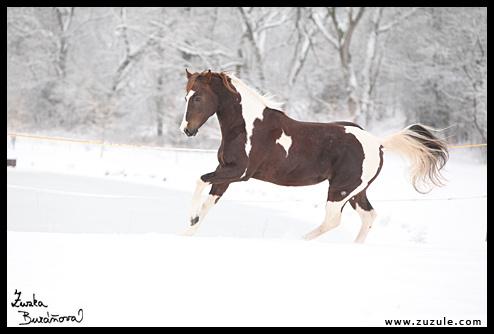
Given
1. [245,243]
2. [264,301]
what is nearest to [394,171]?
[245,243]

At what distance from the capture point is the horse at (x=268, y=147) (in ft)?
15.3

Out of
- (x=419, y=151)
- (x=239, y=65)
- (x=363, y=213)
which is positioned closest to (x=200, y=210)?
(x=363, y=213)

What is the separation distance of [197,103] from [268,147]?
765 millimetres

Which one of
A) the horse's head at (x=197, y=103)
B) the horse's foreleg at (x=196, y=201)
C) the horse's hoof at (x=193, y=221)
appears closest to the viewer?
the horse's foreleg at (x=196, y=201)

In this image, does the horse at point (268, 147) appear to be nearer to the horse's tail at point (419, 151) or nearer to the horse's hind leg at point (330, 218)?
the horse's hind leg at point (330, 218)

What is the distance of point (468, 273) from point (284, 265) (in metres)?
1.24

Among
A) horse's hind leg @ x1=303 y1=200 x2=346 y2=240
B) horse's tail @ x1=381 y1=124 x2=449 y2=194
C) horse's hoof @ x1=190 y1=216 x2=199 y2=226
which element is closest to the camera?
horse's hoof @ x1=190 y1=216 x2=199 y2=226

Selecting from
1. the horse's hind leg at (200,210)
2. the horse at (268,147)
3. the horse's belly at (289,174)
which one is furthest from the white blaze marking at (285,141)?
the horse's hind leg at (200,210)

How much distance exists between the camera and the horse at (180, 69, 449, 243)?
4664mm

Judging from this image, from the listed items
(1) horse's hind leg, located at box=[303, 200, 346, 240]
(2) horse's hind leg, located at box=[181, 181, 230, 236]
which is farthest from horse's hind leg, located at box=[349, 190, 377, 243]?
(2) horse's hind leg, located at box=[181, 181, 230, 236]

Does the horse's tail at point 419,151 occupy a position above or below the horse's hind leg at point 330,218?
above

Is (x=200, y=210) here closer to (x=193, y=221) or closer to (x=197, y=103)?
(x=193, y=221)

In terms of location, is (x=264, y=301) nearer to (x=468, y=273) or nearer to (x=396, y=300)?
(x=396, y=300)

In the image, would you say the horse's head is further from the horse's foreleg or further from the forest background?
the forest background
